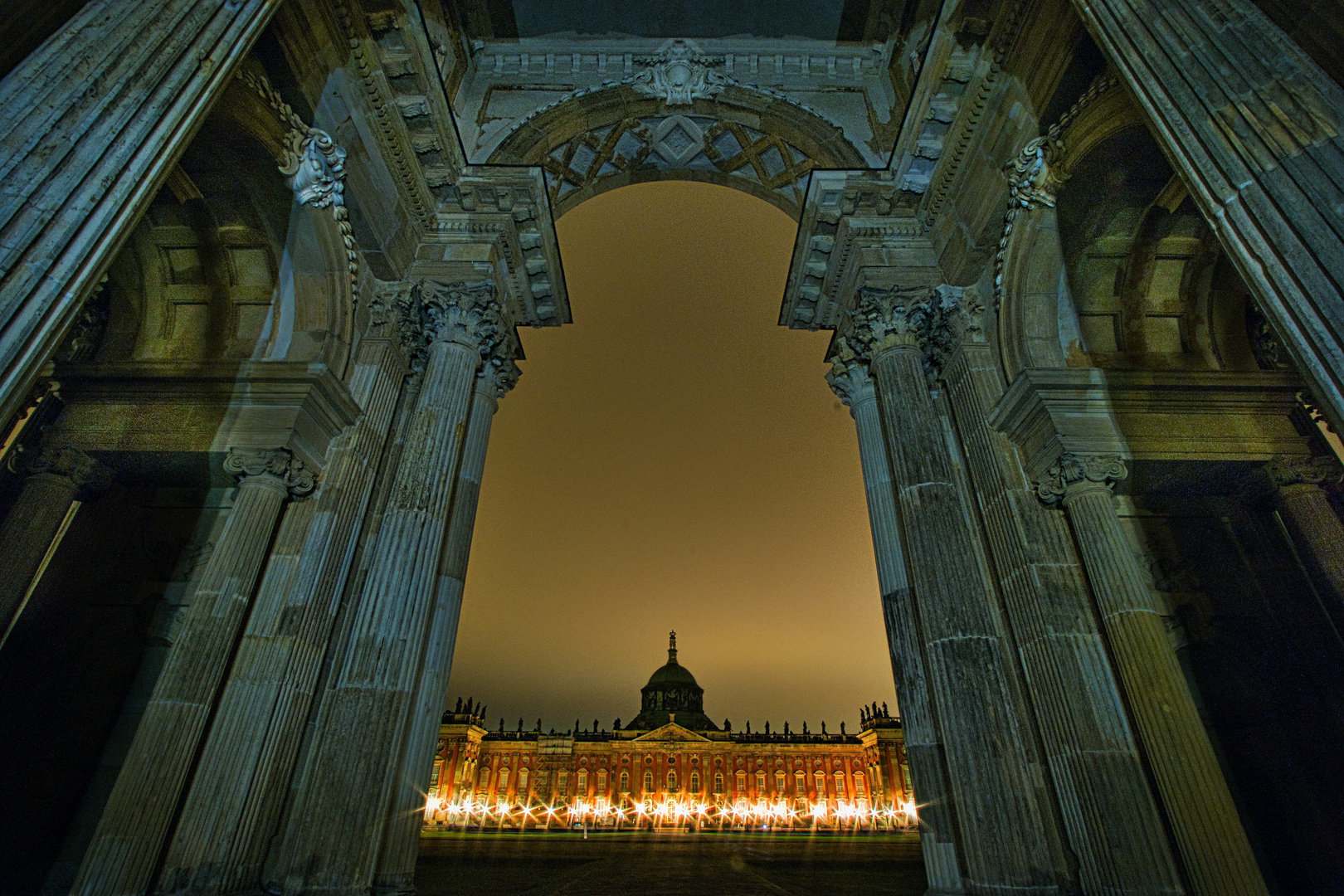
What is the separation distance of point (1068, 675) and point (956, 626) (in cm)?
121

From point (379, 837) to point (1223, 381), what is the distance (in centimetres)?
1193

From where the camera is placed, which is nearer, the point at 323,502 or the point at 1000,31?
the point at 323,502

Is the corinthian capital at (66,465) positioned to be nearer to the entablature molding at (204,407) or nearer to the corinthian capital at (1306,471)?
the entablature molding at (204,407)

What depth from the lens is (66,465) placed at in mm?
8586

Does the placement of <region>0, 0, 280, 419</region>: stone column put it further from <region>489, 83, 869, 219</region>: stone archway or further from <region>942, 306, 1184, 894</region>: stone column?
<region>942, 306, 1184, 894</region>: stone column

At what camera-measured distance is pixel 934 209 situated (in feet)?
35.4

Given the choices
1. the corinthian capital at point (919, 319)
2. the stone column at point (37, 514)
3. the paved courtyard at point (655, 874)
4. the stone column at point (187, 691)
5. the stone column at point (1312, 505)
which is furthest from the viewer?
the paved courtyard at point (655, 874)

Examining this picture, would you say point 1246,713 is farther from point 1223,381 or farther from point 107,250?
point 107,250

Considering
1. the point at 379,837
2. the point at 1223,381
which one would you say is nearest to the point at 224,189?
the point at 379,837

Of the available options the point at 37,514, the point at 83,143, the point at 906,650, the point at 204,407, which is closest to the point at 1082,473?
the point at 906,650

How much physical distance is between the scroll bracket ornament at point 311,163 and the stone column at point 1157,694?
10191 millimetres

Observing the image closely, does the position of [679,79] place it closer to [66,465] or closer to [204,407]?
[204,407]

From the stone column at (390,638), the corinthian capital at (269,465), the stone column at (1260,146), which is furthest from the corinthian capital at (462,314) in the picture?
the stone column at (1260,146)

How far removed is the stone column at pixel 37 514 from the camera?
25.8 feet
